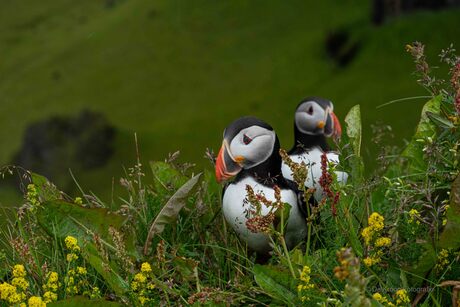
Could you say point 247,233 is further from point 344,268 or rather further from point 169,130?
point 169,130

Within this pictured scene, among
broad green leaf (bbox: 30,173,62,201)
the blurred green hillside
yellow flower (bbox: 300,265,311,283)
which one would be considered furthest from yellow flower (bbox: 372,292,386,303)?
the blurred green hillside

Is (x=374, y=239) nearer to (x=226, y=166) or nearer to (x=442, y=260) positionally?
(x=442, y=260)

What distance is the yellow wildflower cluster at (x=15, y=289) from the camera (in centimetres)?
315

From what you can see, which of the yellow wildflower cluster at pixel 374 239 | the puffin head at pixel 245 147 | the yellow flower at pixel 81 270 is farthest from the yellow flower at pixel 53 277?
the yellow wildflower cluster at pixel 374 239

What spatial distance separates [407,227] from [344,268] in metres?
1.27

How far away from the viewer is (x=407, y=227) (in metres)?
3.50

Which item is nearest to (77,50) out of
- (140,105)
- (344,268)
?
(140,105)

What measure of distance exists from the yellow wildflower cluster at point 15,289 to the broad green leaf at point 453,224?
5.46 feet

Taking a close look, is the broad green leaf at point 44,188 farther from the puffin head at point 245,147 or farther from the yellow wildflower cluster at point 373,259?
the yellow wildflower cluster at point 373,259

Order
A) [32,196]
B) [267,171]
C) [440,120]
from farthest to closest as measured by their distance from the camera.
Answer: [267,171]
[32,196]
[440,120]

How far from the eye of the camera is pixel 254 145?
3.97 m

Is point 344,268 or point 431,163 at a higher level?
point 344,268

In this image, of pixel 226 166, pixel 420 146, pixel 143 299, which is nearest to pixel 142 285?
pixel 143 299

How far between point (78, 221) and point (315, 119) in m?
1.84
